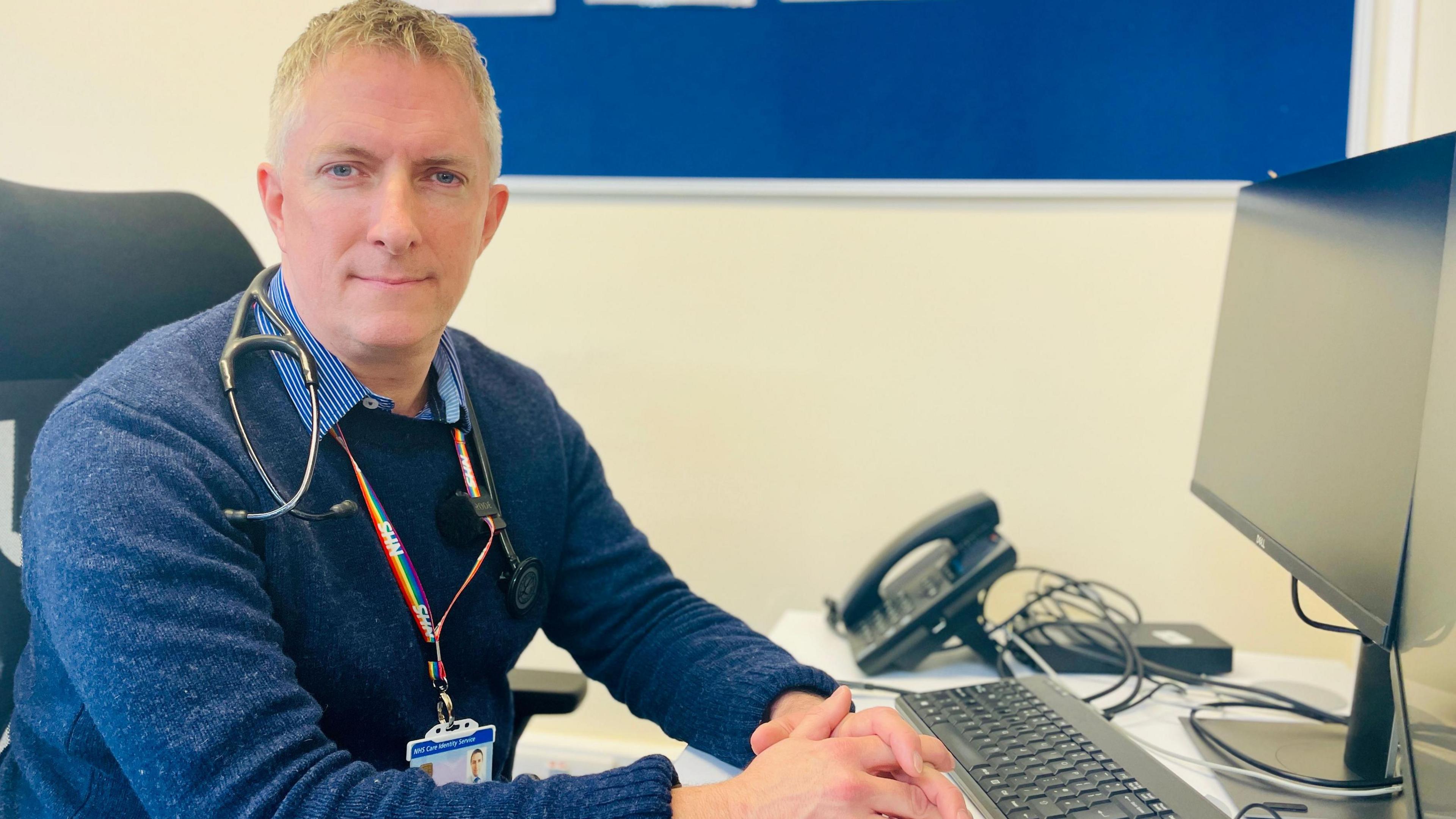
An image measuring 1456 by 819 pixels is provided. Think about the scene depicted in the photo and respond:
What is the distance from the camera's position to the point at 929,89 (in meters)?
1.58

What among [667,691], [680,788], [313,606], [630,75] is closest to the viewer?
[680,788]

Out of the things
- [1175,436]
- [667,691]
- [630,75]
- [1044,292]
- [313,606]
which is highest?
[630,75]

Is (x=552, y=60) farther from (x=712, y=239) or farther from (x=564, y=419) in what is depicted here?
(x=564, y=419)

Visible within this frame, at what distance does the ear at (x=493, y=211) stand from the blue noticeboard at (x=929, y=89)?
59 cm

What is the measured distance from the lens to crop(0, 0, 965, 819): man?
0.70 m

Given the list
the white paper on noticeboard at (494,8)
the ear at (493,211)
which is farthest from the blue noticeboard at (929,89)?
the ear at (493,211)

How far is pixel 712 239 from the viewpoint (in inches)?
67.0

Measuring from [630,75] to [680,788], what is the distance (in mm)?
1300

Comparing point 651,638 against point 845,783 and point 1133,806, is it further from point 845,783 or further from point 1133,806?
point 1133,806

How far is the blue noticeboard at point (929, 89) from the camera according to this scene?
1466mm

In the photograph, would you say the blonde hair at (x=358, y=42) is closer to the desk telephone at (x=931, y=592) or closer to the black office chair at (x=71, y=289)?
the black office chair at (x=71, y=289)

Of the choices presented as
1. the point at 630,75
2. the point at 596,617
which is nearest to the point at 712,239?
the point at 630,75

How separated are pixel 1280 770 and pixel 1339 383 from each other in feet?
1.22

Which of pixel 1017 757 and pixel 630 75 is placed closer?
pixel 1017 757
